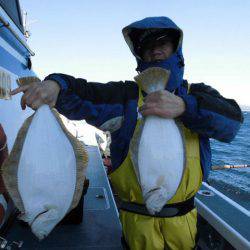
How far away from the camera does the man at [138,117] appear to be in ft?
6.75

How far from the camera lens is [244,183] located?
14.0m

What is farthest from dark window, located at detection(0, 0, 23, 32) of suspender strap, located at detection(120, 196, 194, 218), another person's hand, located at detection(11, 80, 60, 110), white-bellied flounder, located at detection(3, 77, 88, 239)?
suspender strap, located at detection(120, 196, 194, 218)

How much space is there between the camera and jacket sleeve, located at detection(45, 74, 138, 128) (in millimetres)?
1963

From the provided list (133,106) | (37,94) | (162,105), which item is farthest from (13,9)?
→ (162,105)

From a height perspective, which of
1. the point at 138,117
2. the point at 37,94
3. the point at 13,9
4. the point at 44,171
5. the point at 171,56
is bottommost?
the point at 44,171

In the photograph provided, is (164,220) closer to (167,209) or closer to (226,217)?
(167,209)

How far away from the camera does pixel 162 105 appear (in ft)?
6.12

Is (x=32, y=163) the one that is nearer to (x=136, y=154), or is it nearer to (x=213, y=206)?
(x=136, y=154)

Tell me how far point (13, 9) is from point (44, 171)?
2452mm

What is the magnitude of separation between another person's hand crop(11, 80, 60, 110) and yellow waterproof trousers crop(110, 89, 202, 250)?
61cm

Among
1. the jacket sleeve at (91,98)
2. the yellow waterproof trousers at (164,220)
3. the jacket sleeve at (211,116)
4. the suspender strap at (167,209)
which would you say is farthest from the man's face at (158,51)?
the suspender strap at (167,209)

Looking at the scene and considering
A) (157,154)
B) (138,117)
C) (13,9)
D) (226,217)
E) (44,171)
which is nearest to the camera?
(44,171)

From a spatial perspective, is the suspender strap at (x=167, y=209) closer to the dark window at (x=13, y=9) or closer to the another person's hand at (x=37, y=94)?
the another person's hand at (x=37, y=94)

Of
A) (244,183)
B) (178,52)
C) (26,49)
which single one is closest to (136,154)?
(178,52)
